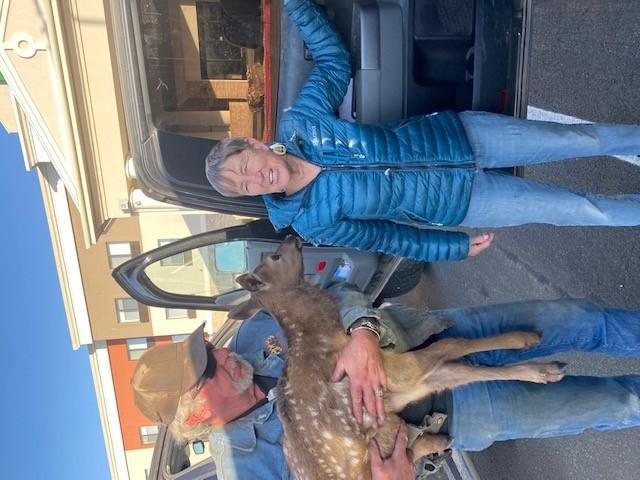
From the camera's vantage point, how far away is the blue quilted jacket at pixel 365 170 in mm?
2680

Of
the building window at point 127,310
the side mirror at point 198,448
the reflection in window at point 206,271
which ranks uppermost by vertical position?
the reflection in window at point 206,271

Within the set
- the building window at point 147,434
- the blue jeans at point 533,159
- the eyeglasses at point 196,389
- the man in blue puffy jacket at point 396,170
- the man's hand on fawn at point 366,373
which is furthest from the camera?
the building window at point 147,434

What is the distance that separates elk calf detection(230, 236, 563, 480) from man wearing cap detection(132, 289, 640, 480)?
0.28ft

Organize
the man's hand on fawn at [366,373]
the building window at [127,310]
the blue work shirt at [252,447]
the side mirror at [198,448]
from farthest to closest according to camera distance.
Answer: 1. the building window at [127,310]
2. the side mirror at [198,448]
3. the blue work shirt at [252,447]
4. the man's hand on fawn at [366,373]

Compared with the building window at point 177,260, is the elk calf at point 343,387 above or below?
above

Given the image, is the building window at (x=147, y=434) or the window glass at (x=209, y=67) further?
the building window at (x=147, y=434)

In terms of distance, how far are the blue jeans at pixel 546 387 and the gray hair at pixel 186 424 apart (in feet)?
3.76

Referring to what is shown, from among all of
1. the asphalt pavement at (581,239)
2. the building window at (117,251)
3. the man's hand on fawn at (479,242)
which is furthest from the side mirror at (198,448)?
the building window at (117,251)

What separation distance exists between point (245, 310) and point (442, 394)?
112 cm

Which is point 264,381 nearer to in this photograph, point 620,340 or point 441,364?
point 441,364

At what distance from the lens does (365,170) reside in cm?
268

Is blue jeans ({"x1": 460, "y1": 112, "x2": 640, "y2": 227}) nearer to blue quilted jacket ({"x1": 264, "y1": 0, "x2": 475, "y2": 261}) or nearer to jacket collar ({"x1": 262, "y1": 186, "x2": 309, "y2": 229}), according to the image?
blue quilted jacket ({"x1": 264, "y1": 0, "x2": 475, "y2": 261})

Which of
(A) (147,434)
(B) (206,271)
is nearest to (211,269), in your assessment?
(B) (206,271)

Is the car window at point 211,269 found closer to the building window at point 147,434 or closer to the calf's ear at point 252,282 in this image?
the calf's ear at point 252,282
